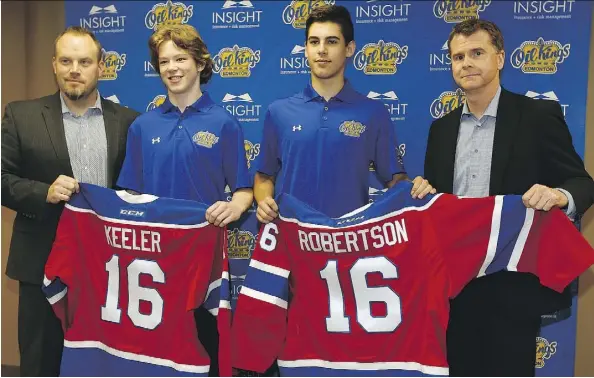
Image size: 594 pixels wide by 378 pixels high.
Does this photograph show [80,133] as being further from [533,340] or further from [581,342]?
[581,342]

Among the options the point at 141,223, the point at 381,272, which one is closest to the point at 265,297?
the point at 381,272

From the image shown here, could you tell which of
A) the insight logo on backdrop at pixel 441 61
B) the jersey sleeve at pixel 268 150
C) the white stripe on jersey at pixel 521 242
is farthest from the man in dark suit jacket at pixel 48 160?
the insight logo on backdrop at pixel 441 61

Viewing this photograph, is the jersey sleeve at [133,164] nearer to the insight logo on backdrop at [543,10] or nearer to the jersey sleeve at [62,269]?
the jersey sleeve at [62,269]

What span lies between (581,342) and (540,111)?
1752mm

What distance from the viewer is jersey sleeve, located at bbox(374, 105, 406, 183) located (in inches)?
94.5

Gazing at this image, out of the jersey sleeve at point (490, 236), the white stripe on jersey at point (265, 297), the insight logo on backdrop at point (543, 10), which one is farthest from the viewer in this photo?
the insight logo on backdrop at point (543, 10)

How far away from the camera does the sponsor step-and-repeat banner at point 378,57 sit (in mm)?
3090

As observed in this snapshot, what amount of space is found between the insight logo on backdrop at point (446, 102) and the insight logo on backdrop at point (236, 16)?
119cm

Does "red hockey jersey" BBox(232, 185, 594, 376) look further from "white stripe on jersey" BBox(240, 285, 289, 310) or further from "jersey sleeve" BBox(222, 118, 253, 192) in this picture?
"jersey sleeve" BBox(222, 118, 253, 192)

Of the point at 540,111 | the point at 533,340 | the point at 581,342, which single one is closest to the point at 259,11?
the point at 540,111

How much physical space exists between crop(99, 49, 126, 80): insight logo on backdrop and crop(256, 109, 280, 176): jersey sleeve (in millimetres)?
1592

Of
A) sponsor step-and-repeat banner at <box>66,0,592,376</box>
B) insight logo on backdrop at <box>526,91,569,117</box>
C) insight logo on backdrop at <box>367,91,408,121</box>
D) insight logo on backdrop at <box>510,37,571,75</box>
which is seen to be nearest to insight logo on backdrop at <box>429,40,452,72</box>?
sponsor step-and-repeat banner at <box>66,0,592,376</box>

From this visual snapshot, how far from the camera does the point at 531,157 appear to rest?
2082 millimetres

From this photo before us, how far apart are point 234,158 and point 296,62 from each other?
4.10 ft
